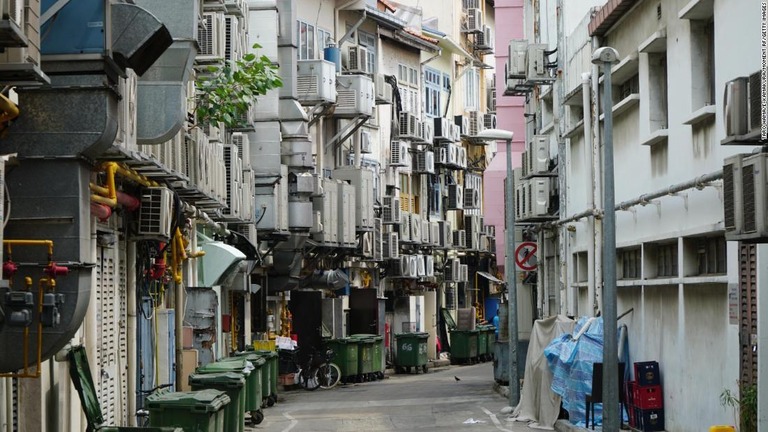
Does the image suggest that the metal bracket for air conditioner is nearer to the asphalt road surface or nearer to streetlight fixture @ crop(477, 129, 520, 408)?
the asphalt road surface

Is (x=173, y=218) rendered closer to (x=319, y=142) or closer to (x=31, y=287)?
(x=31, y=287)

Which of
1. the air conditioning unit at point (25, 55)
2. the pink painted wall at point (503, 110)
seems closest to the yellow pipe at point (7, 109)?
the air conditioning unit at point (25, 55)

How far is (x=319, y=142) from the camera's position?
49.4 meters

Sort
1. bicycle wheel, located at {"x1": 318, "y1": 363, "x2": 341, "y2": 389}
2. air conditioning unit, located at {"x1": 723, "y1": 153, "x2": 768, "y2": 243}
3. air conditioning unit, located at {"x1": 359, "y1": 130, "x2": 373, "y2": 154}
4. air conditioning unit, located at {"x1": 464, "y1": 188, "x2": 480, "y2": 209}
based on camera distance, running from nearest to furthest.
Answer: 1. air conditioning unit, located at {"x1": 723, "y1": 153, "x2": 768, "y2": 243}
2. bicycle wheel, located at {"x1": 318, "y1": 363, "x2": 341, "y2": 389}
3. air conditioning unit, located at {"x1": 359, "y1": 130, "x2": 373, "y2": 154}
4. air conditioning unit, located at {"x1": 464, "y1": 188, "x2": 480, "y2": 209}

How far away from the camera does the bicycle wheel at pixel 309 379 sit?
43.3 metres

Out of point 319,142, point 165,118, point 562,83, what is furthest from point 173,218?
point 319,142

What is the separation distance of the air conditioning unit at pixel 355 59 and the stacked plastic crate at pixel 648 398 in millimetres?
29460

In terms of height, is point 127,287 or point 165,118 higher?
point 165,118

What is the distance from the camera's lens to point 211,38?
88.9 ft

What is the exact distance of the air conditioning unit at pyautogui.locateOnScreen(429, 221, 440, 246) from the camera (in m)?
64.6

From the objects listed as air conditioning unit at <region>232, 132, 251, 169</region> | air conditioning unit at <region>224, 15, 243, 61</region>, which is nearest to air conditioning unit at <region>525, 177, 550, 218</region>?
air conditioning unit at <region>232, 132, 251, 169</region>

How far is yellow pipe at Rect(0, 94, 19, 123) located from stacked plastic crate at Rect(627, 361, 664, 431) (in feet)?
42.0

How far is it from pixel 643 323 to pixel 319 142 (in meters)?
25.6

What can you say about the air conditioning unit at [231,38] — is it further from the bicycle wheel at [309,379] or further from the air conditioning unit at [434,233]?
the air conditioning unit at [434,233]
